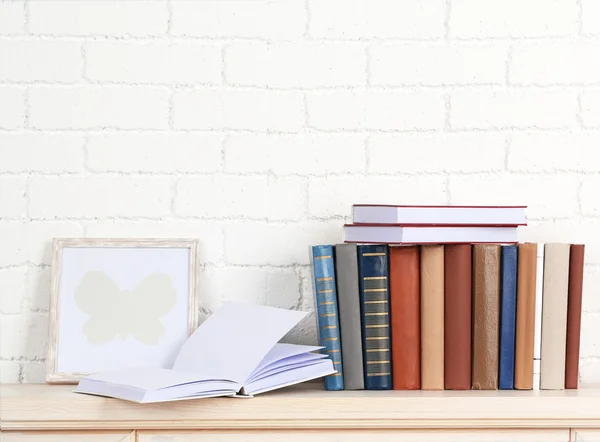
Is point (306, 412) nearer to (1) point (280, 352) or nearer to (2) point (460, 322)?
(1) point (280, 352)

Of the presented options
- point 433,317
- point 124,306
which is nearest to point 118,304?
point 124,306

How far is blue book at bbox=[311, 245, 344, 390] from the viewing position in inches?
47.3

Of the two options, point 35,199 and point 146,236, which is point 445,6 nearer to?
point 146,236

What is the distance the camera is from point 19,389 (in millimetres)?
1235

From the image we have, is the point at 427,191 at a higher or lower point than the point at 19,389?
higher

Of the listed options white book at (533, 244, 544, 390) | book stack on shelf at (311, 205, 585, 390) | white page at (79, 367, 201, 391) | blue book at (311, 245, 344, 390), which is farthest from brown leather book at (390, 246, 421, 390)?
white page at (79, 367, 201, 391)

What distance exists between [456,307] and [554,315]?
173 mm

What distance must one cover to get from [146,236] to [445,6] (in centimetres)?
77

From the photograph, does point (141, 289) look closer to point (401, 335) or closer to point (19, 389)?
point (19, 389)

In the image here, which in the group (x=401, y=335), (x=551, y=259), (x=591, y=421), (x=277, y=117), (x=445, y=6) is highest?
(x=445, y=6)

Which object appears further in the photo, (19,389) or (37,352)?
(37,352)

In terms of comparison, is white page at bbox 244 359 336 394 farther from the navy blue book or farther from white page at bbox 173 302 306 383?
the navy blue book

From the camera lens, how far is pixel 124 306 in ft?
4.29

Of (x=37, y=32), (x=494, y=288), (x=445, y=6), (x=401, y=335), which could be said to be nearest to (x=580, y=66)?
(x=445, y=6)
